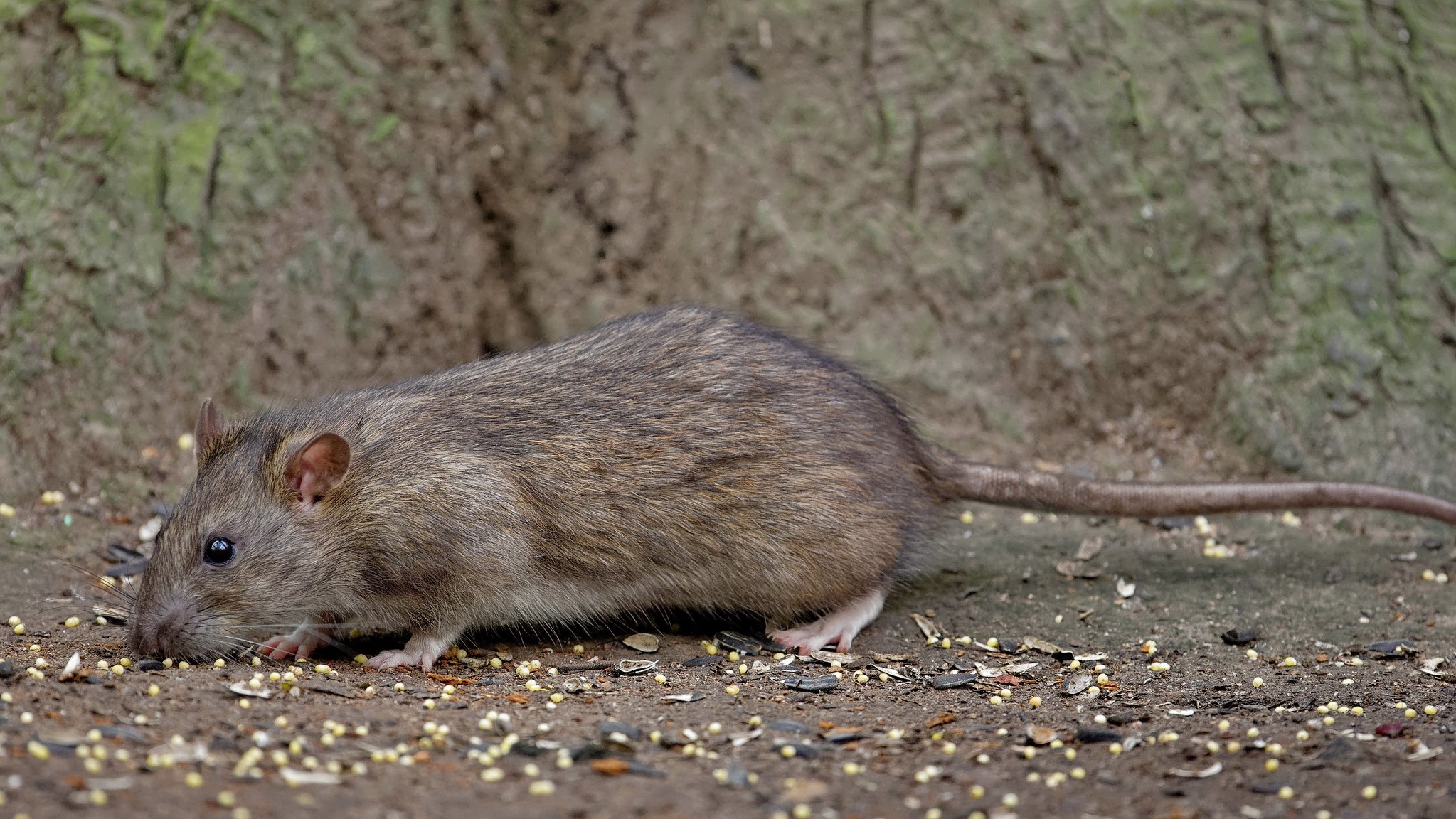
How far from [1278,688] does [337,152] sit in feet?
18.5

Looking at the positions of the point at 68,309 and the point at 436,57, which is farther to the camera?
the point at 436,57

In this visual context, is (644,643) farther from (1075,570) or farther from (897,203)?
(897,203)

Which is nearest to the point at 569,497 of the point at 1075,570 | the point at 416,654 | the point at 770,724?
A: the point at 416,654

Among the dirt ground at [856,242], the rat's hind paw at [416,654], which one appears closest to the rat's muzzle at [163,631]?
the dirt ground at [856,242]

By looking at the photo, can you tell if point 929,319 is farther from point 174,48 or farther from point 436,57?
point 174,48

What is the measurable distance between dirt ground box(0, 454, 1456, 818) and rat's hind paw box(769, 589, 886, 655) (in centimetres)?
11

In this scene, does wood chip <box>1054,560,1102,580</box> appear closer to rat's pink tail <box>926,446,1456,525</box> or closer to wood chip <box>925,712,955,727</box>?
rat's pink tail <box>926,446,1456,525</box>

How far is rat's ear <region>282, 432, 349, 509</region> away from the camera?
5590 mm

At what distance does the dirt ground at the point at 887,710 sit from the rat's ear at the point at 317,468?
0.72 m

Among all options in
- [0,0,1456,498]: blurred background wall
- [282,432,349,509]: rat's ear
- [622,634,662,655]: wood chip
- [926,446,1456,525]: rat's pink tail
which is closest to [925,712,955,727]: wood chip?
[622,634,662,655]: wood chip

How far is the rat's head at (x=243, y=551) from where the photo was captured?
550 cm

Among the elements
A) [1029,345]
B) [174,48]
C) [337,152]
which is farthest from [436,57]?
[1029,345]

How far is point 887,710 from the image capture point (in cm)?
519

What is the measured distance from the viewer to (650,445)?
6125mm
